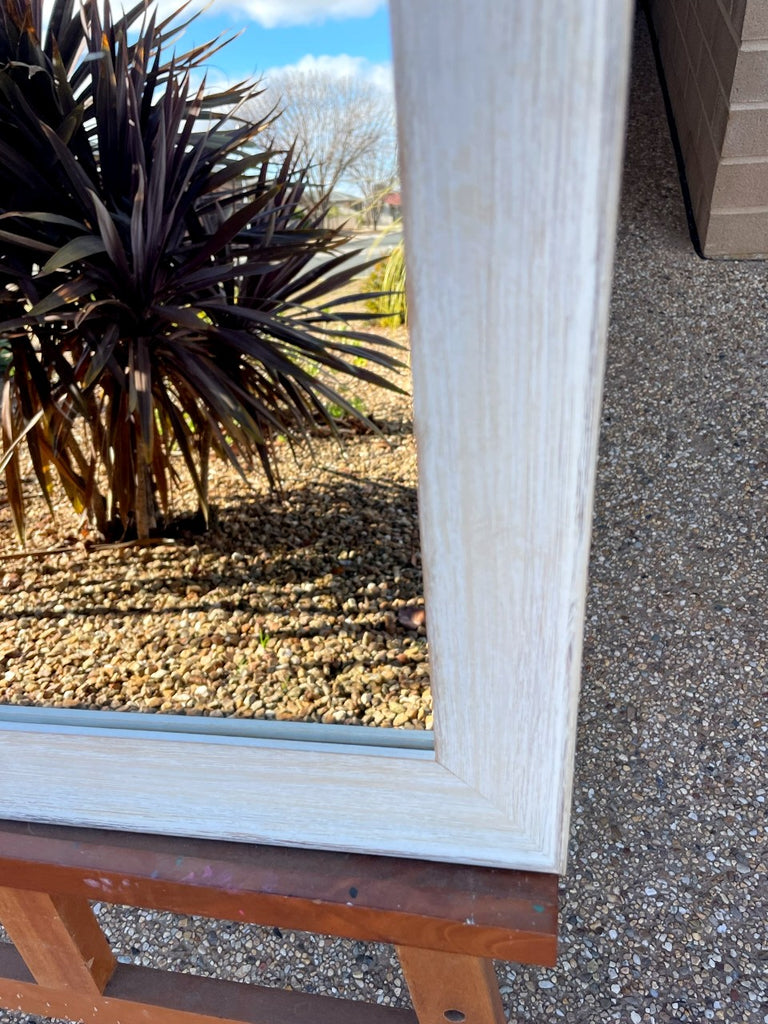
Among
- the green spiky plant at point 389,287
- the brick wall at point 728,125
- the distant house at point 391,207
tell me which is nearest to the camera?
the distant house at point 391,207

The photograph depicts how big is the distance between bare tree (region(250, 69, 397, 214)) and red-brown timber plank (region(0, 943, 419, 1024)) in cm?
103

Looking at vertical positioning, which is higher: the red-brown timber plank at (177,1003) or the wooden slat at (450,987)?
the wooden slat at (450,987)

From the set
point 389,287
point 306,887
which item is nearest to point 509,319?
point 306,887

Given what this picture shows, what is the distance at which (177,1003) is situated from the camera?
938 millimetres

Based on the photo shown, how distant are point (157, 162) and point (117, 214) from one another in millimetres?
186

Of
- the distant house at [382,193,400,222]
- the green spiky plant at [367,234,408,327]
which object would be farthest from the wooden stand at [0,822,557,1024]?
the green spiky plant at [367,234,408,327]

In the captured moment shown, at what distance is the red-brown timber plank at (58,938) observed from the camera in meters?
0.85

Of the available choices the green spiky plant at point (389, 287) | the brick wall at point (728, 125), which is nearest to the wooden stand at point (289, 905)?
the green spiky plant at point (389, 287)

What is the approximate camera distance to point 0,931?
53.4 inches

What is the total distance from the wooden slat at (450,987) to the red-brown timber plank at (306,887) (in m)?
0.10

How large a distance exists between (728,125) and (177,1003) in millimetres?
2481

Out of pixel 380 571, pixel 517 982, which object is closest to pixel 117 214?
pixel 380 571

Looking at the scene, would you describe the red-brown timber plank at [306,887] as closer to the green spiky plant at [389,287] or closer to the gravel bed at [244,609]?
the gravel bed at [244,609]

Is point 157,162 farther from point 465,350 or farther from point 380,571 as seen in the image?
point 465,350
